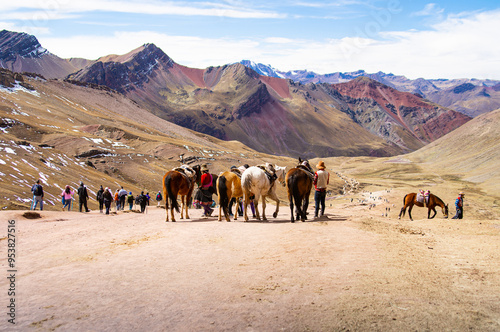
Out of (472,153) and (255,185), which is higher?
(472,153)

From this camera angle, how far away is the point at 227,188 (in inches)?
744

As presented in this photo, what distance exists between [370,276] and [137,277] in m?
5.53

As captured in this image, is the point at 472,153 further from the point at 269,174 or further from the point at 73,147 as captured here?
the point at 269,174

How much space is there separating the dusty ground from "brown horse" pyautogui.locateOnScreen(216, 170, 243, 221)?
14.9 feet

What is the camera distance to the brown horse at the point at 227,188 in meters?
18.8

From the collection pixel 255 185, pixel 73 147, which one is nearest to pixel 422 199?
pixel 255 185

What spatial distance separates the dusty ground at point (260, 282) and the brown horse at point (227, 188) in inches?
178

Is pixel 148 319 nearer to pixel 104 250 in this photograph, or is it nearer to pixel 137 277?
pixel 137 277

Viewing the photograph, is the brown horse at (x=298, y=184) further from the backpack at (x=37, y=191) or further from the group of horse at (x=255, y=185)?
the backpack at (x=37, y=191)

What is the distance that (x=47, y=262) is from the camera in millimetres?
10672

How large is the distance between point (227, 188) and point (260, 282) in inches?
409

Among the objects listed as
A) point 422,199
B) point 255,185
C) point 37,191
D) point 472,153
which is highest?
→ point 472,153

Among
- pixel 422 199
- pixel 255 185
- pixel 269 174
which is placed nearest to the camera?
pixel 255 185

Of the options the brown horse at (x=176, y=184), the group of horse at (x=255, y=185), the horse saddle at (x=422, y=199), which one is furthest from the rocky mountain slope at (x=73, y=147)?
the horse saddle at (x=422, y=199)
